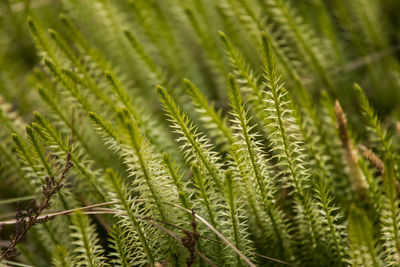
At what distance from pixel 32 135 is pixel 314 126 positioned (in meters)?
0.74

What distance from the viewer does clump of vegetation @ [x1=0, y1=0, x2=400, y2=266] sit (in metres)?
0.78

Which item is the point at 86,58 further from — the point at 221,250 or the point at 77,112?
the point at 221,250

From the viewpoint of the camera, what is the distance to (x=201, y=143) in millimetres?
820

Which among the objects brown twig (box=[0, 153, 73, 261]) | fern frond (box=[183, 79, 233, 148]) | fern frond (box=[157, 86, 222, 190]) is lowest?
brown twig (box=[0, 153, 73, 261])

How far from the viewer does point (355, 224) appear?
656 mm

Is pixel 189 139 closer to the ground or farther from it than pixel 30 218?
farther from it

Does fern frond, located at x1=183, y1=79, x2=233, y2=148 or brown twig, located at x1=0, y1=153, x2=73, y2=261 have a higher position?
fern frond, located at x1=183, y1=79, x2=233, y2=148

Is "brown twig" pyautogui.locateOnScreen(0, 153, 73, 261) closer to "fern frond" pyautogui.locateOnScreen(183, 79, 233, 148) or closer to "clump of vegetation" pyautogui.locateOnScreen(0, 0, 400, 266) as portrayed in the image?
"clump of vegetation" pyautogui.locateOnScreen(0, 0, 400, 266)

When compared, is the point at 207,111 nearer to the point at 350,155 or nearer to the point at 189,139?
the point at 189,139

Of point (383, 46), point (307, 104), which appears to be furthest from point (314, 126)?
point (383, 46)

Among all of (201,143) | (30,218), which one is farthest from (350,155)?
(30,218)

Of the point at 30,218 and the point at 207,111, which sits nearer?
the point at 30,218

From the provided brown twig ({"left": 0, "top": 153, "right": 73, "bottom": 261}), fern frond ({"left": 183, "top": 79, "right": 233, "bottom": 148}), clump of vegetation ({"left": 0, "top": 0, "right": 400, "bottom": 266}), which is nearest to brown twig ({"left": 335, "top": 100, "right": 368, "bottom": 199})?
clump of vegetation ({"left": 0, "top": 0, "right": 400, "bottom": 266})

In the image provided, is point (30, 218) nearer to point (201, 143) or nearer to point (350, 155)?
point (201, 143)
